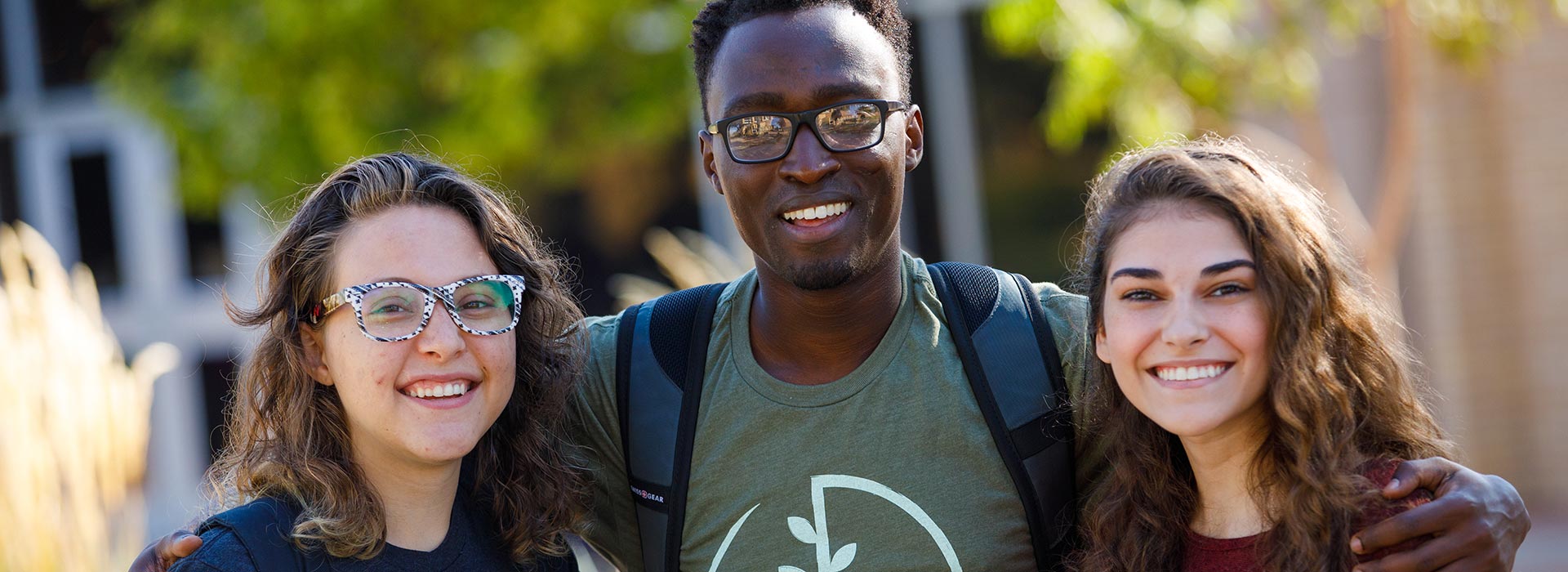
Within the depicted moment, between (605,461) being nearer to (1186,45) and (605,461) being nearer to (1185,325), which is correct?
(1185,325)

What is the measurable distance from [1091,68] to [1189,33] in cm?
45

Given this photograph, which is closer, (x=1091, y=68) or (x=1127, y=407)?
(x=1127, y=407)

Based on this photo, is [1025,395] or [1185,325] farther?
[1025,395]

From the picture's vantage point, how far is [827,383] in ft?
8.55

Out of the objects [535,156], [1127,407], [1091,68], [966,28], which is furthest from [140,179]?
[1127,407]

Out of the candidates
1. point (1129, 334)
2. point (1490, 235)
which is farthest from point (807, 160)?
point (1490, 235)

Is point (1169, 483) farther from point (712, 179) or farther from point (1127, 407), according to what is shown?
point (712, 179)

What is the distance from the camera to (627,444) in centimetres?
270

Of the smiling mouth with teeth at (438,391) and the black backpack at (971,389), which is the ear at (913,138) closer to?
the black backpack at (971,389)

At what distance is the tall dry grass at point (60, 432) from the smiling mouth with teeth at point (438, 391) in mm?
2059

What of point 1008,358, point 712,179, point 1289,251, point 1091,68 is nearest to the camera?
point 1289,251

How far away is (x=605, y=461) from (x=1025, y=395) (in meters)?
0.85

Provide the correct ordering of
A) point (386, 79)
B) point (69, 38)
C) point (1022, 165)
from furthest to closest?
1. point (69, 38)
2. point (1022, 165)
3. point (386, 79)

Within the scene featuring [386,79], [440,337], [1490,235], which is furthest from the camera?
[1490,235]
